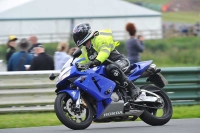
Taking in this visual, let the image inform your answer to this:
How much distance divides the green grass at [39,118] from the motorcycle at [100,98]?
53.3 inches

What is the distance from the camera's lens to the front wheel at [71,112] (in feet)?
29.1

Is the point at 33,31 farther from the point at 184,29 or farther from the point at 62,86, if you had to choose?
the point at 62,86

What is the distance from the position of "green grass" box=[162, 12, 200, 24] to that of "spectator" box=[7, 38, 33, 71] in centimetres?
5444

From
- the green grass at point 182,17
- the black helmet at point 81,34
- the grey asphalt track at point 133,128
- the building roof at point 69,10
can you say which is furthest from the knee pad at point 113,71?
the green grass at point 182,17

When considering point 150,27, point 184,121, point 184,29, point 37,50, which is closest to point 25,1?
point 150,27

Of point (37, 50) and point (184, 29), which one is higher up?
point (37, 50)

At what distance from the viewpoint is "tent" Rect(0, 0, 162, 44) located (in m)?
35.4

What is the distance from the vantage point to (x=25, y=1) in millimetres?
35031

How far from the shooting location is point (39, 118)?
1125cm

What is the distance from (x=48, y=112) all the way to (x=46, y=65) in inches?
60.3

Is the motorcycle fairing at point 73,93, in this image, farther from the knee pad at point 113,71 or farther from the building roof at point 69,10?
the building roof at point 69,10

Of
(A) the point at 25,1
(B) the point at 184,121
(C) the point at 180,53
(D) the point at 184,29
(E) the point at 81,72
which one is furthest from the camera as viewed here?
(D) the point at 184,29

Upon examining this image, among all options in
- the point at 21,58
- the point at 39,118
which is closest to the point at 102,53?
the point at 39,118

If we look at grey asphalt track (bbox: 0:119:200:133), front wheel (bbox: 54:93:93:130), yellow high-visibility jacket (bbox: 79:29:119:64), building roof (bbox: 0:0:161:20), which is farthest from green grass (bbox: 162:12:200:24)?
front wheel (bbox: 54:93:93:130)
